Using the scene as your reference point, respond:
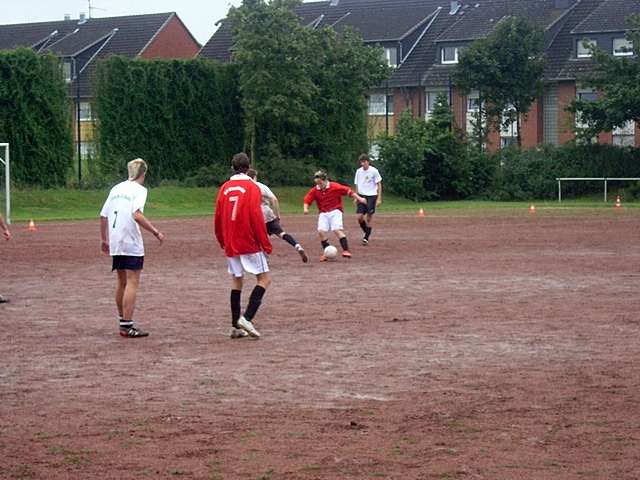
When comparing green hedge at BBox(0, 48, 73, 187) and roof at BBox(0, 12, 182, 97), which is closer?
green hedge at BBox(0, 48, 73, 187)

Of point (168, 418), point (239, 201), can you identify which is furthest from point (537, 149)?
point (168, 418)

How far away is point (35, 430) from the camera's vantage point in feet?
28.6

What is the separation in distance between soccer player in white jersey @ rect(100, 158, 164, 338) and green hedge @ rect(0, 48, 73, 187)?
1259 inches

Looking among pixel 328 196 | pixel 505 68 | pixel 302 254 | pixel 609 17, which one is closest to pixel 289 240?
pixel 302 254

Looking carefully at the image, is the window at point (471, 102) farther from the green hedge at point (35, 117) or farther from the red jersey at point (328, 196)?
the red jersey at point (328, 196)

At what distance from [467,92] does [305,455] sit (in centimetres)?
5242

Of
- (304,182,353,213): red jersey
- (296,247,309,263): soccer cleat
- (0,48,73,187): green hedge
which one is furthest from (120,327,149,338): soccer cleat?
(0,48,73,187): green hedge

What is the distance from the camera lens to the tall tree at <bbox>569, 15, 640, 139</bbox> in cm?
5150

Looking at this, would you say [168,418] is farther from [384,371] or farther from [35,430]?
[384,371]

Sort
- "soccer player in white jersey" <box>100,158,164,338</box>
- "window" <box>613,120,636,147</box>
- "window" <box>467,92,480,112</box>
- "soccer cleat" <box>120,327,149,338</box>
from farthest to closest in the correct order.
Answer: "window" <box>467,92,480,112</box>, "window" <box>613,120,636,147</box>, "soccer player in white jersey" <box>100,158,164,338</box>, "soccer cleat" <box>120,327,149,338</box>

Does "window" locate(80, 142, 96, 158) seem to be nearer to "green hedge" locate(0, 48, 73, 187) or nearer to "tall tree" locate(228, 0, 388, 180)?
"green hedge" locate(0, 48, 73, 187)

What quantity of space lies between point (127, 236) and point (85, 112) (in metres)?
38.6

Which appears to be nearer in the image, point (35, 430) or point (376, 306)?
point (35, 430)

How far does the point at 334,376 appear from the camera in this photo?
1085cm
